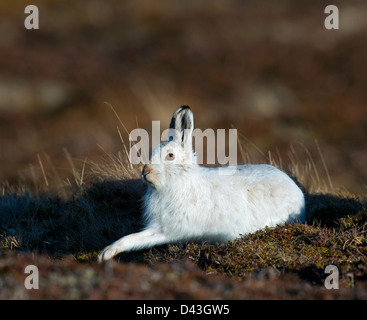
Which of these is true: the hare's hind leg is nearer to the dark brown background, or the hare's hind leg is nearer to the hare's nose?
the hare's nose

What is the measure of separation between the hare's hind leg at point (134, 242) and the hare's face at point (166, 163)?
2.18 ft

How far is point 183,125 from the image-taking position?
699cm

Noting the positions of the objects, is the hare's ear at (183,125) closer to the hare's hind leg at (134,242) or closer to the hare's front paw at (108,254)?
the hare's hind leg at (134,242)

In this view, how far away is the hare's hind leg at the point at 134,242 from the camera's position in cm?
659

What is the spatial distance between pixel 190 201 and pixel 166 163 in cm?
64

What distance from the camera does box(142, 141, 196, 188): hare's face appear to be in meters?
6.73

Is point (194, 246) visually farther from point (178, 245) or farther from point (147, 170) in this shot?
point (147, 170)

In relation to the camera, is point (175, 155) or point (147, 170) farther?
point (175, 155)

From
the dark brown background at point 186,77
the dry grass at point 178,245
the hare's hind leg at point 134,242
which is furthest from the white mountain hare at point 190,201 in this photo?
the dark brown background at point 186,77

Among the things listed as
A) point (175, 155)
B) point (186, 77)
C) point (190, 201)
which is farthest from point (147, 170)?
point (186, 77)

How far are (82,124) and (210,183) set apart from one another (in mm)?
18875
